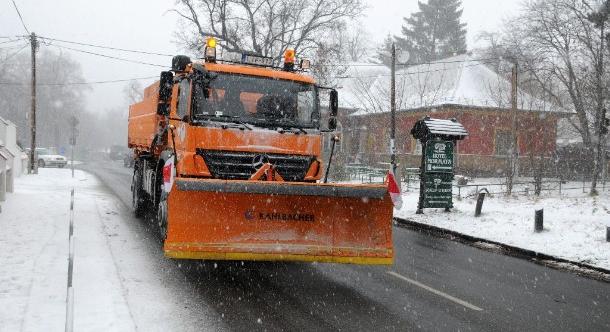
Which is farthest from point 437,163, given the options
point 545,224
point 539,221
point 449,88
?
point 449,88

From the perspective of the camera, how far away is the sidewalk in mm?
5273

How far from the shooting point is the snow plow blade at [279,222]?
255 inches

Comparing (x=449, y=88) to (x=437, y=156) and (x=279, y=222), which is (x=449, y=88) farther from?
(x=279, y=222)

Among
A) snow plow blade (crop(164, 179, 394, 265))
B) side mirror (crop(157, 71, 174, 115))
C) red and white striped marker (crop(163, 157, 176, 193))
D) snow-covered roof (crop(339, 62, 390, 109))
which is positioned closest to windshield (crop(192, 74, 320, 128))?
side mirror (crop(157, 71, 174, 115))

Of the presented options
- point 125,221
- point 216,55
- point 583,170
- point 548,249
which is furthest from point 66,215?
point 583,170

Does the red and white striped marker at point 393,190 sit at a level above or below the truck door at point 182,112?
below

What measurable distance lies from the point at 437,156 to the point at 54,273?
10557 mm

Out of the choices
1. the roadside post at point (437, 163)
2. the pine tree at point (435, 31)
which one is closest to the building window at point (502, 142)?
the roadside post at point (437, 163)

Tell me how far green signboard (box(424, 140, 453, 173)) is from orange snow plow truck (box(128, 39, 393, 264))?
6623mm

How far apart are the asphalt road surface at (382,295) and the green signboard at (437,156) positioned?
5735 millimetres

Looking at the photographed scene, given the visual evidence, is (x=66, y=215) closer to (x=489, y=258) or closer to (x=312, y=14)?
(x=489, y=258)

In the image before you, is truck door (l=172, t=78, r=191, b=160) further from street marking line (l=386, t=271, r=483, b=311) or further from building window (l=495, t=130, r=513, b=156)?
building window (l=495, t=130, r=513, b=156)

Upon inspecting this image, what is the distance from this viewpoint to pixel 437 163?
49.0 ft

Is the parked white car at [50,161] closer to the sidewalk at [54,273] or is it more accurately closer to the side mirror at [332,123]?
the sidewalk at [54,273]
